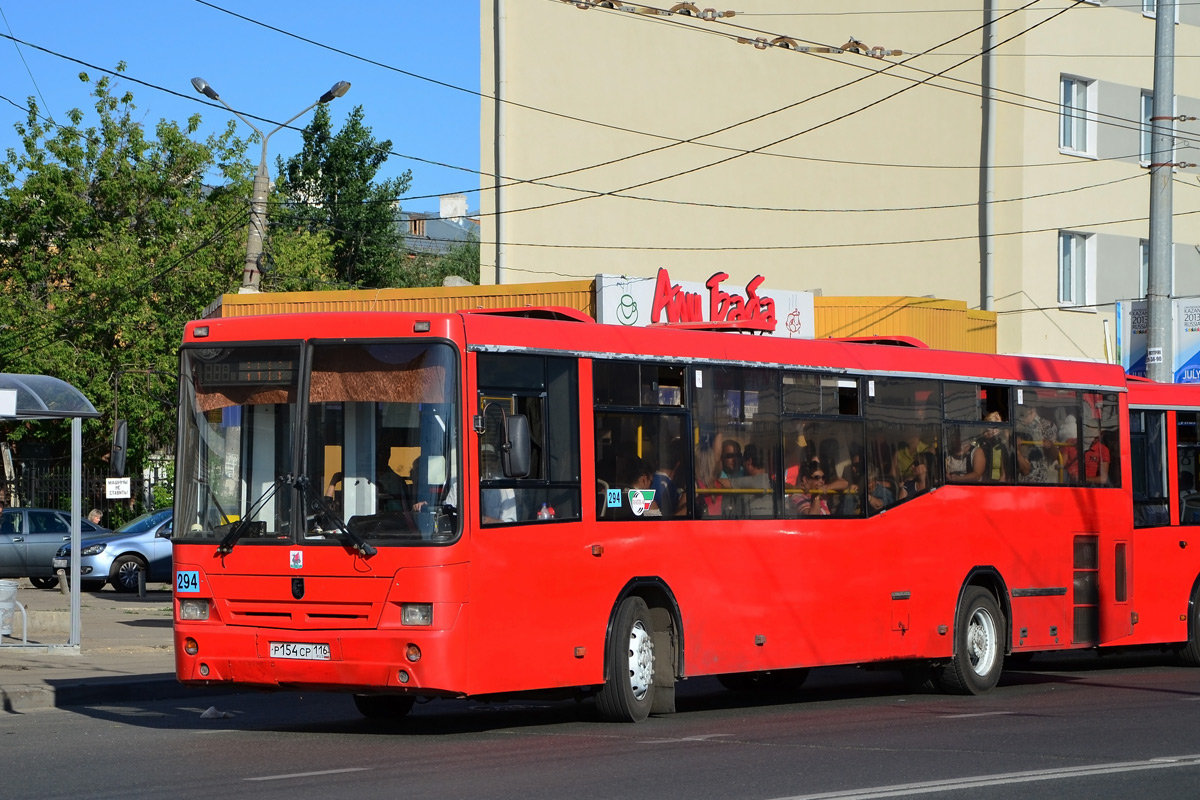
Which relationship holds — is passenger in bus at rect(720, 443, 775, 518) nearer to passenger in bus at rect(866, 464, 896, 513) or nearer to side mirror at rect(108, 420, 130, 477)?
passenger in bus at rect(866, 464, 896, 513)

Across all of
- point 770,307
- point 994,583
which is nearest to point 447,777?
point 994,583

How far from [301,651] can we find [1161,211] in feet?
48.1

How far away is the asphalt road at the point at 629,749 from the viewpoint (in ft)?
30.2

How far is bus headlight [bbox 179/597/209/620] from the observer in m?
11.7

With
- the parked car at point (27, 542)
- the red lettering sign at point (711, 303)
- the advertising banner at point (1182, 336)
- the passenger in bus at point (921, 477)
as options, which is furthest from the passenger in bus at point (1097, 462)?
the parked car at point (27, 542)

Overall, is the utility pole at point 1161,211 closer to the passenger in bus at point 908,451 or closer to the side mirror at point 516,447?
the passenger in bus at point 908,451

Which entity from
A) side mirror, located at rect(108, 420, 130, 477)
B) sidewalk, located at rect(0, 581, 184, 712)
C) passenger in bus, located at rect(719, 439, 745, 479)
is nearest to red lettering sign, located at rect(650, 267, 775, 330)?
sidewalk, located at rect(0, 581, 184, 712)

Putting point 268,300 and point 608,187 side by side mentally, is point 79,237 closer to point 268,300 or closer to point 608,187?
point 608,187

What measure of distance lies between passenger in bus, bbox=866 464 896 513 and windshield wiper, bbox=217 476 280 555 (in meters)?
5.73

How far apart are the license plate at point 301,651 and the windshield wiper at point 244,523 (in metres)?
0.75

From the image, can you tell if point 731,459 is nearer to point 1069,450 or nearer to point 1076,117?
point 1069,450

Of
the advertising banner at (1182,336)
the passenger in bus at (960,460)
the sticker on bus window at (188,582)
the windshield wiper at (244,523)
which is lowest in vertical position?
the sticker on bus window at (188,582)

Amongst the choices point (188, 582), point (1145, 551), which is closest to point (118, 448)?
point (188, 582)

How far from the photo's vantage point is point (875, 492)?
592 inches
